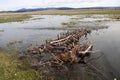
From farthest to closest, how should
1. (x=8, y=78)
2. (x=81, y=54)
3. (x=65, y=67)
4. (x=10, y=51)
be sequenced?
(x=10, y=51) < (x=81, y=54) < (x=65, y=67) < (x=8, y=78)

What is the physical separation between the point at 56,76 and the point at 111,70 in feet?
17.3

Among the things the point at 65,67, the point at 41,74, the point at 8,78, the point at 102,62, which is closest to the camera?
the point at 8,78

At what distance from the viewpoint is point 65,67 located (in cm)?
2094

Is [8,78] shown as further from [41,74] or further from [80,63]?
[80,63]

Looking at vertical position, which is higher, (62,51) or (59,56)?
(59,56)

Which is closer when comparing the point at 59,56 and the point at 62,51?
the point at 59,56

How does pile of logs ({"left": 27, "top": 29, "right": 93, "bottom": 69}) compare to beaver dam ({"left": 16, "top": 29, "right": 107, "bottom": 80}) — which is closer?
beaver dam ({"left": 16, "top": 29, "right": 107, "bottom": 80})

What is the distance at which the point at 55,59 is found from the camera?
22109mm

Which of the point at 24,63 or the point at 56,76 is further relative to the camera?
the point at 24,63

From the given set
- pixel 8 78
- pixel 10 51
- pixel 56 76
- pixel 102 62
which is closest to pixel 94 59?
pixel 102 62

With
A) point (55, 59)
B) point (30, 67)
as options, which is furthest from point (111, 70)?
point (30, 67)

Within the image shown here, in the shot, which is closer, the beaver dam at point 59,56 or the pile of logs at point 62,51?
the beaver dam at point 59,56

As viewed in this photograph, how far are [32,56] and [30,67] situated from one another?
4505 millimetres

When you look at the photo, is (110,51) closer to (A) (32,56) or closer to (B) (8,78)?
(A) (32,56)
